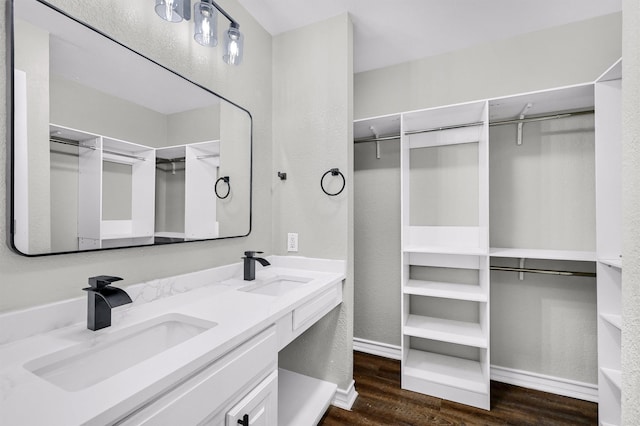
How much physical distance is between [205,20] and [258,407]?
1.61m

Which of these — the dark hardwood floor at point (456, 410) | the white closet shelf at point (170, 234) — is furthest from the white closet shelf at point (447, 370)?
the white closet shelf at point (170, 234)

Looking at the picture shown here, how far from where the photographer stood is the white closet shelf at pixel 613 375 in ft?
5.05

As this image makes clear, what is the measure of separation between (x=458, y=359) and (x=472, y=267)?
2.32ft

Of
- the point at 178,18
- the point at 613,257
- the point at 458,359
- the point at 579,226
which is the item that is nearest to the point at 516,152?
the point at 579,226

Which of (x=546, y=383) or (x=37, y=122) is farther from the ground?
(x=37, y=122)

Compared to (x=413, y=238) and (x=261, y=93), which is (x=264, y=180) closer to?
(x=261, y=93)

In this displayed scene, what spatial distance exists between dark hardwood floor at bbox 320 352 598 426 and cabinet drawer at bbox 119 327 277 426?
3.36 feet

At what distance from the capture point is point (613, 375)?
5.22 feet

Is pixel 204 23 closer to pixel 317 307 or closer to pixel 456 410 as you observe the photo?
pixel 317 307

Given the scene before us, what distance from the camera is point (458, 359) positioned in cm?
227

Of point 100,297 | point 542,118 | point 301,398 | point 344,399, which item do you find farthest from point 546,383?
point 100,297

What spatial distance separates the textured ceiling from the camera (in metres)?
1.87

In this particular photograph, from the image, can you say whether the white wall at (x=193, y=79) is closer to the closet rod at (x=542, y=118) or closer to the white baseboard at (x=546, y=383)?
the closet rod at (x=542, y=118)

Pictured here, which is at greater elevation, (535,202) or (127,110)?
(127,110)
